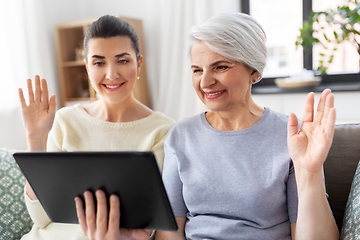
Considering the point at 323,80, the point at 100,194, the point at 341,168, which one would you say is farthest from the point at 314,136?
the point at 323,80

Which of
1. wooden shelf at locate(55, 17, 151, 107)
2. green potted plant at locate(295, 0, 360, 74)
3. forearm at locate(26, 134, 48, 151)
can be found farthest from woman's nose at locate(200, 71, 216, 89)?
wooden shelf at locate(55, 17, 151, 107)

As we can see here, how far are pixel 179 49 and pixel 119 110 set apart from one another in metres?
2.17

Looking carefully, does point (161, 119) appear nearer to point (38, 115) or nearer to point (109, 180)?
point (38, 115)

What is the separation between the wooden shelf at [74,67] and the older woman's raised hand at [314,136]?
2752 mm

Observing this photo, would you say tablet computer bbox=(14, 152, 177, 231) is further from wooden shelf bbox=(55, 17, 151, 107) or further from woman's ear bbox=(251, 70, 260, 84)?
wooden shelf bbox=(55, 17, 151, 107)

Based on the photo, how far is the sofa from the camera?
1243mm

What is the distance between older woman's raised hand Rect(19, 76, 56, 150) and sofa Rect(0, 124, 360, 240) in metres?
0.22

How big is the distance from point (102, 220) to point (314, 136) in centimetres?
58

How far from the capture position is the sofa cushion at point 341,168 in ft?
4.07

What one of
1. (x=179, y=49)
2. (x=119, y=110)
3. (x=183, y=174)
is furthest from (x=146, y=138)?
(x=179, y=49)

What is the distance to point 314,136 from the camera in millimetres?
890

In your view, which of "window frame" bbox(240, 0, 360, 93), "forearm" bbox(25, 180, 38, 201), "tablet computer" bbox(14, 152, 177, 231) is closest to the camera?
"tablet computer" bbox(14, 152, 177, 231)

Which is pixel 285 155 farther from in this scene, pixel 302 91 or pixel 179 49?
pixel 179 49

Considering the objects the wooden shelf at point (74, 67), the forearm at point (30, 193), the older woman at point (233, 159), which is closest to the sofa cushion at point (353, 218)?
the older woman at point (233, 159)
